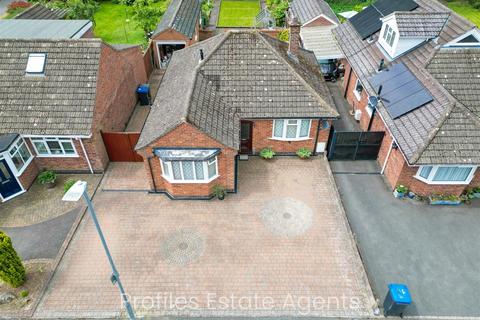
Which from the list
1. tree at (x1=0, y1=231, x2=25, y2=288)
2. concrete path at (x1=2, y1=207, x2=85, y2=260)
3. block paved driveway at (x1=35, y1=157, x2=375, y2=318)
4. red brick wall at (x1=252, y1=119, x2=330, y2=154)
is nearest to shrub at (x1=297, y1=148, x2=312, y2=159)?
red brick wall at (x1=252, y1=119, x2=330, y2=154)

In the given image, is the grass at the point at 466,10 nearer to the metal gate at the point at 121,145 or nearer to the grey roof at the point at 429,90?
the grey roof at the point at 429,90

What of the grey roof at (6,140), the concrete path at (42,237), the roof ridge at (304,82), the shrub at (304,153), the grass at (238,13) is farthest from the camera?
the grass at (238,13)

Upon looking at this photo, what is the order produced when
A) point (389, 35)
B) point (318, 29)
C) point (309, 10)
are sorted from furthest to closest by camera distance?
point (309, 10) → point (318, 29) → point (389, 35)

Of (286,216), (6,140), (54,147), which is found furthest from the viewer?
(54,147)

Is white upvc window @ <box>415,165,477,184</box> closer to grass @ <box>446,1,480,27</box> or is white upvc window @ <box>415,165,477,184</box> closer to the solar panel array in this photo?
the solar panel array

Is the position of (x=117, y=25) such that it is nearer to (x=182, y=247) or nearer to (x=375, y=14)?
(x=375, y=14)

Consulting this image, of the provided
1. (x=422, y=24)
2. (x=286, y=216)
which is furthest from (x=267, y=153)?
(x=422, y=24)

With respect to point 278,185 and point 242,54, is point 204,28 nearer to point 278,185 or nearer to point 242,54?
point 242,54

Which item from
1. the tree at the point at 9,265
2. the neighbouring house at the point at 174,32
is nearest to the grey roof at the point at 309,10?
the neighbouring house at the point at 174,32
